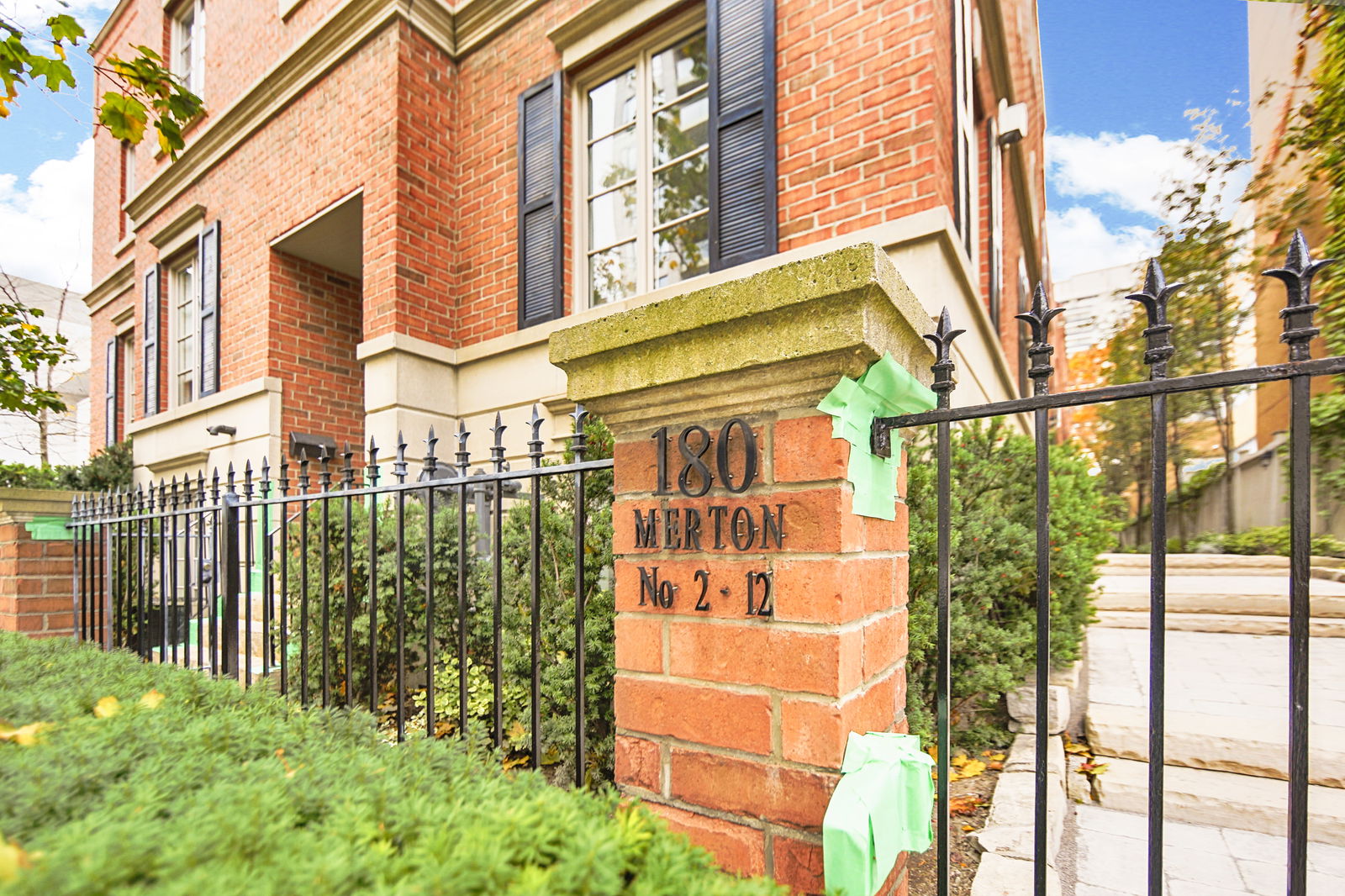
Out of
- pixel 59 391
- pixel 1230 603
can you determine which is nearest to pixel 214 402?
pixel 1230 603

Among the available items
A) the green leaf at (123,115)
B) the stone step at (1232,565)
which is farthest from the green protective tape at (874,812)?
the stone step at (1232,565)

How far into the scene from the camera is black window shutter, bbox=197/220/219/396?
730 cm

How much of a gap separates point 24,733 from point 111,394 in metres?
13.6

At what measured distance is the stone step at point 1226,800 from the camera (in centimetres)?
217

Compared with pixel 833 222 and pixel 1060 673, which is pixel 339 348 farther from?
pixel 1060 673

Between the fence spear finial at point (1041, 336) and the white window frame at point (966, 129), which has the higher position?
the white window frame at point (966, 129)

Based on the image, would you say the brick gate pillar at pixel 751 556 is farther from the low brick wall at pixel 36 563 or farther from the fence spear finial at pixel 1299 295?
the low brick wall at pixel 36 563

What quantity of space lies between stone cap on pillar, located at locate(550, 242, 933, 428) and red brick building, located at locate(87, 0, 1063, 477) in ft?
9.22

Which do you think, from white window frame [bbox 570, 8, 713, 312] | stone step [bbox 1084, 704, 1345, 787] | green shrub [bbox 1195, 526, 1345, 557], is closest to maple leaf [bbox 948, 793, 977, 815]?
stone step [bbox 1084, 704, 1345, 787]

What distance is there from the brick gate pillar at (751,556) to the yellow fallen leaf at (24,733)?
1071 millimetres

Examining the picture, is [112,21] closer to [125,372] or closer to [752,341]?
[125,372]

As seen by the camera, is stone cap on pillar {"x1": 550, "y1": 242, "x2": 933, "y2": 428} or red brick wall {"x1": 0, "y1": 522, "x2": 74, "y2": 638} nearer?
stone cap on pillar {"x1": 550, "y1": 242, "x2": 933, "y2": 428}

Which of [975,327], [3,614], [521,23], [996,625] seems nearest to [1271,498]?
[975,327]

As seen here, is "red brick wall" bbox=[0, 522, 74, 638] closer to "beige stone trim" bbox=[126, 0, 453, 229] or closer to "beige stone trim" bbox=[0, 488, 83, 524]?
"beige stone trim" bbox=[0, 488, 83, 524]
